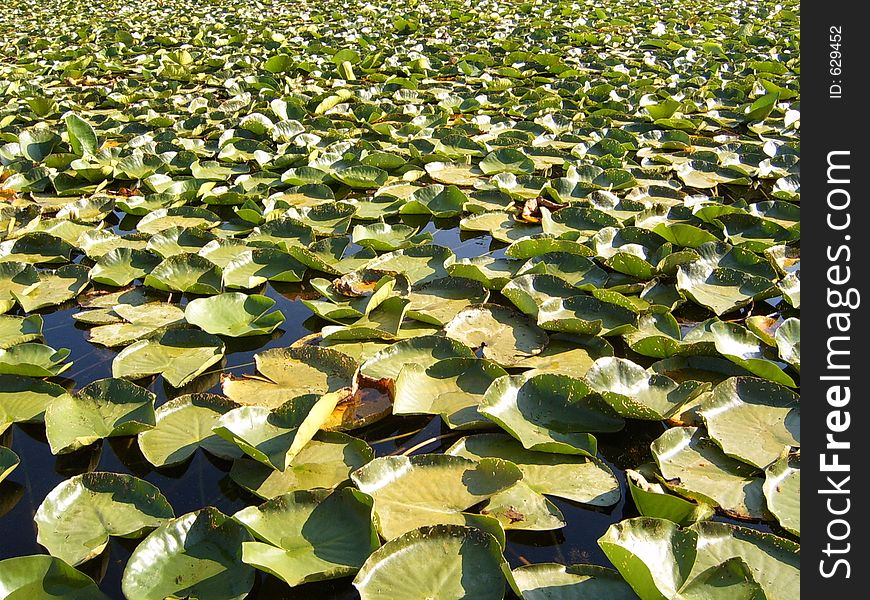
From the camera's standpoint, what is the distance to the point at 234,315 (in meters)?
2.45

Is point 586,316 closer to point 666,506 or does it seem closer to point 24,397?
point 666,506

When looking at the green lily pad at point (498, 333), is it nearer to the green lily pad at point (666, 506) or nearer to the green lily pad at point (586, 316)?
the green lily pad at point (586, 316)

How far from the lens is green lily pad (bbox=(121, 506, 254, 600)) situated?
1.46 meters

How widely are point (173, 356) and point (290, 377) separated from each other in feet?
1.29

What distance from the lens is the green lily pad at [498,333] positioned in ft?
7.31

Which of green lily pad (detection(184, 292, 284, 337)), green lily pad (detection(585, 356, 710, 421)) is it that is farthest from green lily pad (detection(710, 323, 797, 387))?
green lily pad (detection(184, 292, 284, 337))

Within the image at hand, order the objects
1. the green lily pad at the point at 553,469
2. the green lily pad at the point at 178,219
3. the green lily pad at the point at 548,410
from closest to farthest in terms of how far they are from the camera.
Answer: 1. the green lily pad at the point at 553,469
2. the green lily pad at the point at 548,410
3. the green lily pad at the point at 178,219

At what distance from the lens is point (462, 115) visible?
191 inches

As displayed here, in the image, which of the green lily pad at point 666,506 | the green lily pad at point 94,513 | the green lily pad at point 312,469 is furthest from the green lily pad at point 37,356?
the green lily pad at point 666,506

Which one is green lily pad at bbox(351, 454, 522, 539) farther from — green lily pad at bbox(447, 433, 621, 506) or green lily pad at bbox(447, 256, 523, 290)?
green lily pad at bbox(447, 256, 523, 290)

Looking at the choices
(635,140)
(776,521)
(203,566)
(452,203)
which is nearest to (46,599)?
(203,566)

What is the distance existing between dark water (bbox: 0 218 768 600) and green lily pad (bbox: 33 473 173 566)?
4 cm

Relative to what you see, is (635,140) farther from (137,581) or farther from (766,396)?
(137,581)

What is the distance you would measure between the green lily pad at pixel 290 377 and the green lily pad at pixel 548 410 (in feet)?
1.47
